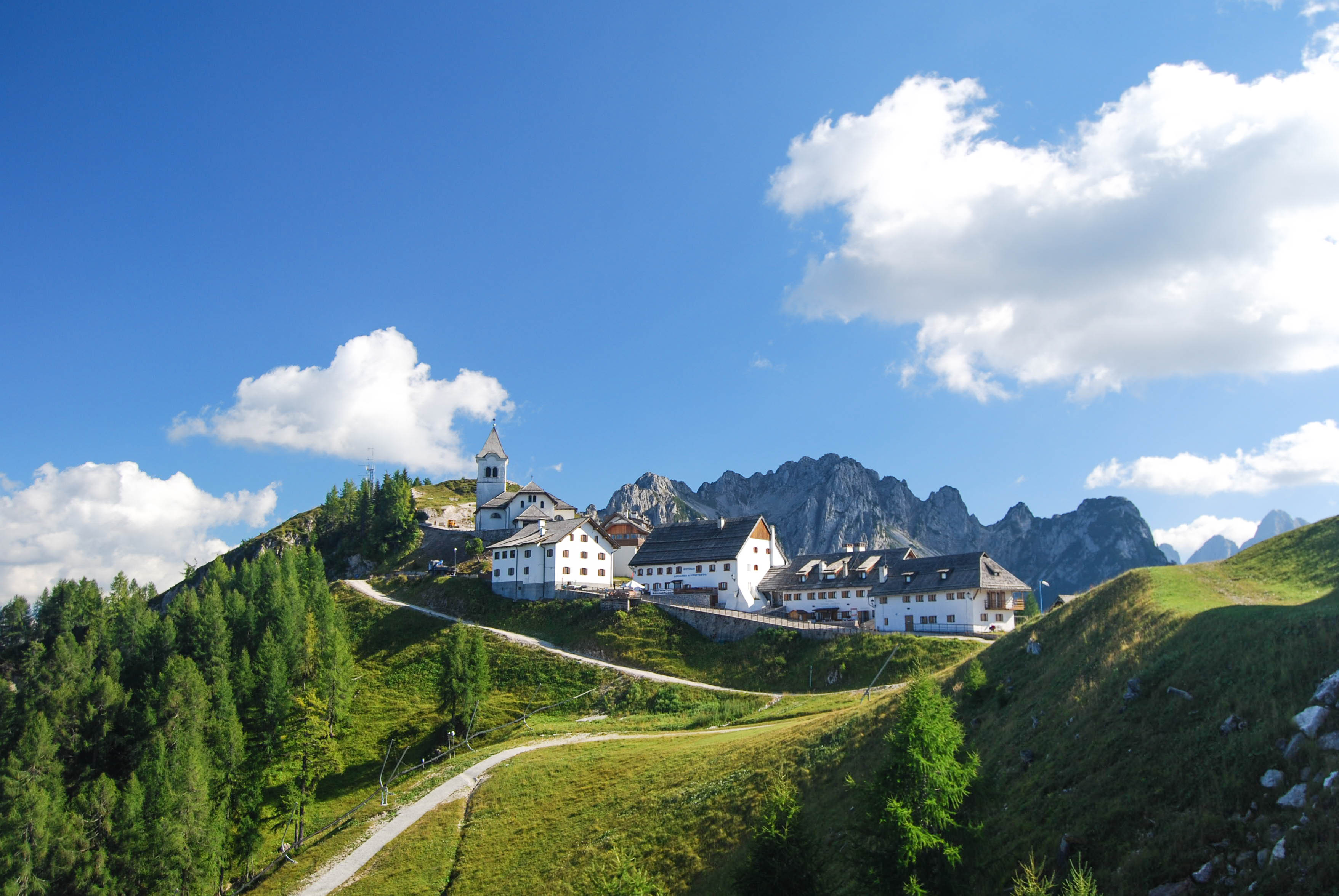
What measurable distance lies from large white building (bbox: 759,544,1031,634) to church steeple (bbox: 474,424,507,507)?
7430 cm

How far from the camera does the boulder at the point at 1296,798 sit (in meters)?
18.7

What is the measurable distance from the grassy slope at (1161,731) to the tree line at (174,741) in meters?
52.4

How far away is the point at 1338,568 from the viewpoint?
115ft

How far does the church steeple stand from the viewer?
154750 mm

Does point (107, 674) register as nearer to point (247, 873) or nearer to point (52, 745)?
point (52, 745)

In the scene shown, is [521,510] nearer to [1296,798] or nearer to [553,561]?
[553,561]

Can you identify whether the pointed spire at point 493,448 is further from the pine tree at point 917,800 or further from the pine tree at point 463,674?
the pine tree at point 917,800

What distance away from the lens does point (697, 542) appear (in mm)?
101500

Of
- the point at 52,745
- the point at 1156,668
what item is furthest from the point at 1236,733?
the point at 52,745

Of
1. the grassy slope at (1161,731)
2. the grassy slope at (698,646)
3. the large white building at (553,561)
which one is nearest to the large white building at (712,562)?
the large white building at (553,561)

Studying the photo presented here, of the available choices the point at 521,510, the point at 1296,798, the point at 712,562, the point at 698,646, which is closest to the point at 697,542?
the point at 712,562

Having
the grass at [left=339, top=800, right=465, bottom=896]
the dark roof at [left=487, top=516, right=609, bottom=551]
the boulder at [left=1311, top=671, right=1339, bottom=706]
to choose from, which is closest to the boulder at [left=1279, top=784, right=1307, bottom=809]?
the boulder at [left=1311, top=671, right=1339, bottom=706]

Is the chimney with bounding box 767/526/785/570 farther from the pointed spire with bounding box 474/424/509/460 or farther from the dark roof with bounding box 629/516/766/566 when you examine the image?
the pointed spire with bounding box 474/424/509/460

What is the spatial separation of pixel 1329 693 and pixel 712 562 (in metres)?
76.9
